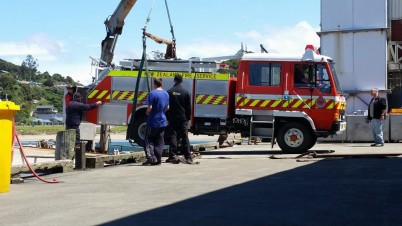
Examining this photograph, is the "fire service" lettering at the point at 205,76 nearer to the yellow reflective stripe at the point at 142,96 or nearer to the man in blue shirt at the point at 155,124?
the yellow reflective stripe at the point at 142,96

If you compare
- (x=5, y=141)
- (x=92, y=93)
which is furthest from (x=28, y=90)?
(x=5, y=141)

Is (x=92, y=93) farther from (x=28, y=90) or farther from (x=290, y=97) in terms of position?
(x=28, y=90)

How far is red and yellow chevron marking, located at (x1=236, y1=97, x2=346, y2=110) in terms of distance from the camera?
609 inches

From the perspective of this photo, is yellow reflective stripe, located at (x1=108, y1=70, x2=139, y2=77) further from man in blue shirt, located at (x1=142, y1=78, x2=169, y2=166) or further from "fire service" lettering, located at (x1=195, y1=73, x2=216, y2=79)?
man in blue shirt, located at (x1=142, y1=78, x2=169, y2=166)

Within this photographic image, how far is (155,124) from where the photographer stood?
1223 cm

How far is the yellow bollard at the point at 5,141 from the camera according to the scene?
8477 mm

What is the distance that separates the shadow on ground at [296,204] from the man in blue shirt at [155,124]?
10.9ft

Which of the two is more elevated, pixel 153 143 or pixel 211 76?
pixel 211 76

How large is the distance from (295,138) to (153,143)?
458cm

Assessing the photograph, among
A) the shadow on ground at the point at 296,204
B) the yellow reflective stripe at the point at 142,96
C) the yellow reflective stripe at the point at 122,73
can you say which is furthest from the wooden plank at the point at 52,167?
the yellow reflective stripe at the point at 122,73

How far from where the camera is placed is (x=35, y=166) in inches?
414

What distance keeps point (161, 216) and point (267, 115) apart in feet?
32.1

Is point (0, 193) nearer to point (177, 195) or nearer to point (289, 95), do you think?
point (177, 195)

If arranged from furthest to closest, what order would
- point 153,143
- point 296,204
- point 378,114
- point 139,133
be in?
1. point 378,114
2. point 139,133
3. point 153,143
4. point 296,204
